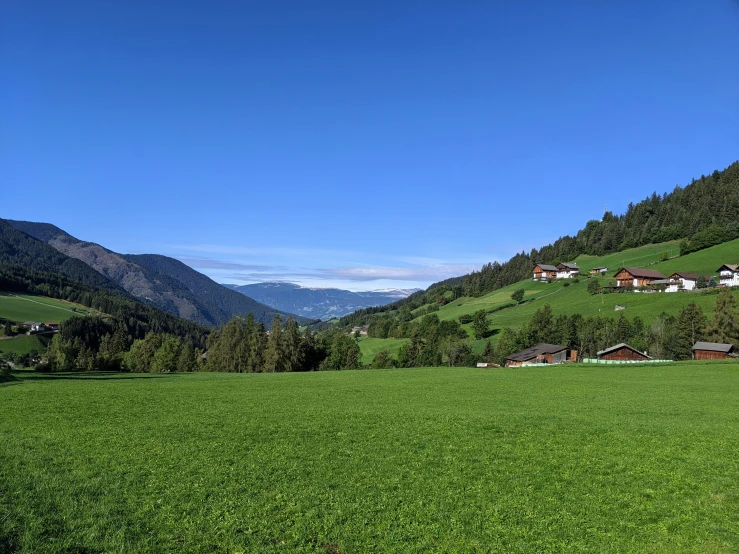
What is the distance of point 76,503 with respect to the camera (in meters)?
12.2

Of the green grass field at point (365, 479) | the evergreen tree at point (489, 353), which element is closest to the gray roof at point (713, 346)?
the evergreen tree at point (489, 353)

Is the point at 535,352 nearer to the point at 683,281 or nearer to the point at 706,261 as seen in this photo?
the point at 683,281

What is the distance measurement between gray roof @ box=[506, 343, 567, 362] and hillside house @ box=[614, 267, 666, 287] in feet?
223

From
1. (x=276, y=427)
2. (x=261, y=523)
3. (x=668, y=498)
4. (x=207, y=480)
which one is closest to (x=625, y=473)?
(x=668, y=498)

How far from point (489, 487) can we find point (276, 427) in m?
12.4

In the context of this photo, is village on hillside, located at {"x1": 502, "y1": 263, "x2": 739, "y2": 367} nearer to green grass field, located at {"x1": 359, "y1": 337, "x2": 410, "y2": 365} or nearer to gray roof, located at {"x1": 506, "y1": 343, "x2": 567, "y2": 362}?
gray roof, located at {"x1": 506, "y1": 343, "x2": 567, "y2": 362}

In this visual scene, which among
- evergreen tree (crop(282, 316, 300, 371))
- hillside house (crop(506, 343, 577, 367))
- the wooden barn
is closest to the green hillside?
hillside house (crop(506, 343, 577, 367))

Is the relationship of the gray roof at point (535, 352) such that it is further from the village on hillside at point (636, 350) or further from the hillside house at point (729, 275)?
the hillside house at point (729, 275)

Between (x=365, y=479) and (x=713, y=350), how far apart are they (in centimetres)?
9617

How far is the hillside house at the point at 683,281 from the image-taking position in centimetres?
14500

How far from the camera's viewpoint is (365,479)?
15.1 metres

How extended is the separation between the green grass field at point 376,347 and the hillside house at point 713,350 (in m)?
73.8

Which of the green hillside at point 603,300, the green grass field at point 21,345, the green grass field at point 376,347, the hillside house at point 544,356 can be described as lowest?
the green grass field at point 21,345

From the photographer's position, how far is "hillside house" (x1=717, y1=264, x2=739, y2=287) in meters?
139
